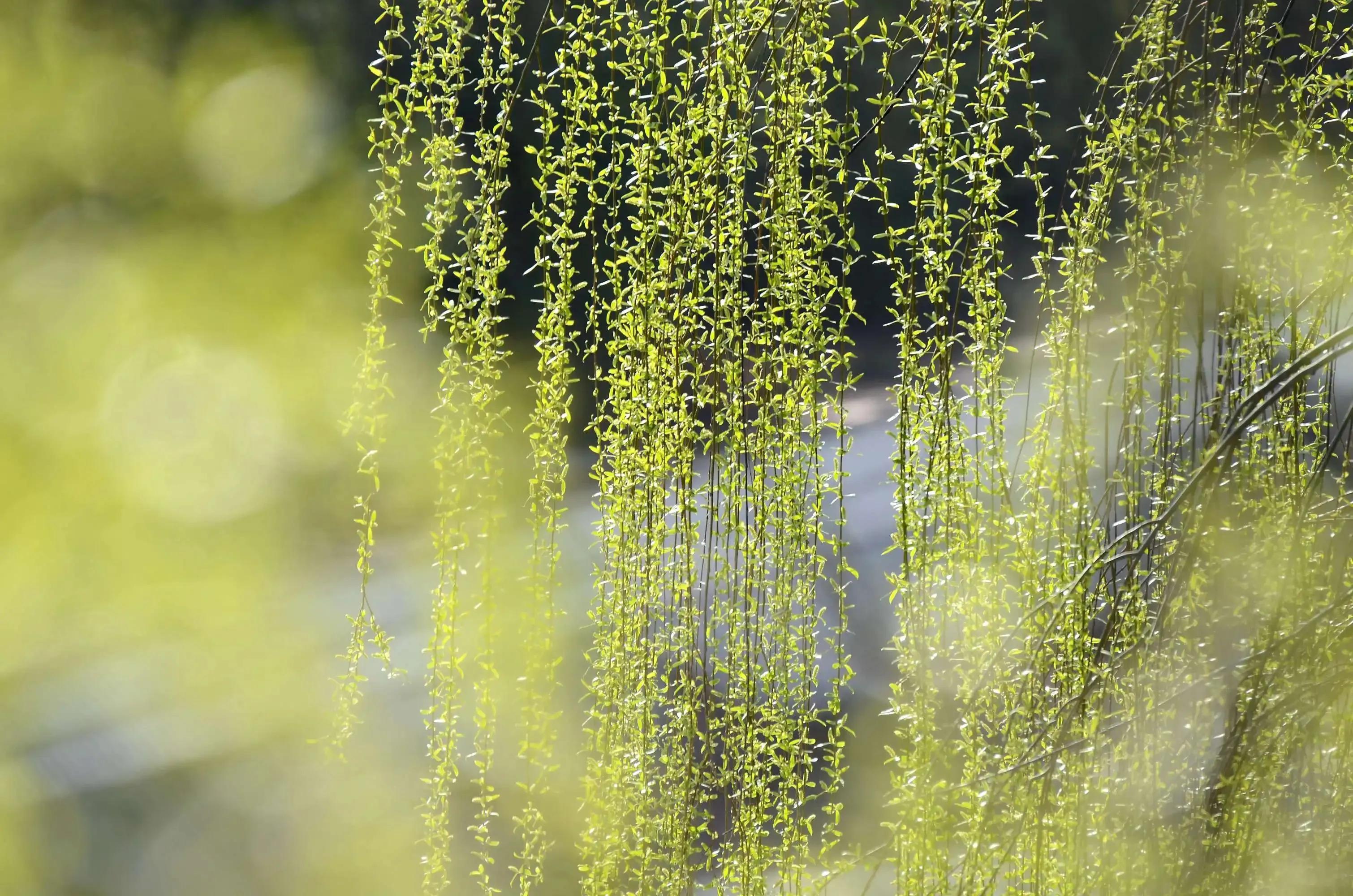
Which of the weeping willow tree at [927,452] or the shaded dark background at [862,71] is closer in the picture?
the weeping willow tree at [927,452]

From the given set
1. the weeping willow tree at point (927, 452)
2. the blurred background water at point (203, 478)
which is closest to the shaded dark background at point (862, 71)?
the blurred background water at point (203, 478)

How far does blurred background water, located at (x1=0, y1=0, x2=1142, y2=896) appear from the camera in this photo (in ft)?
8.53

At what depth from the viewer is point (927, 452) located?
158cm

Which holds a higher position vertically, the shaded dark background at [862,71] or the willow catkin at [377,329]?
the shaded dark background at [862,71]

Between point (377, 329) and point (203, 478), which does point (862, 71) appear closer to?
point (203, 478)

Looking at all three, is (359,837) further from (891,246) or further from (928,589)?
(891,246)

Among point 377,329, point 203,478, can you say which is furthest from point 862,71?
point 377,329

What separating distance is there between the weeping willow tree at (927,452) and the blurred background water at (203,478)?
0.55m

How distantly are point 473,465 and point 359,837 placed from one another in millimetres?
1204

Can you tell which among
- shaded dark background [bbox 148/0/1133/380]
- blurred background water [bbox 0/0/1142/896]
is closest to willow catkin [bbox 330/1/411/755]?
blurred background water [bbox 0/0/1142/896]

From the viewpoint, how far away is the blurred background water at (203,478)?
8.53ft

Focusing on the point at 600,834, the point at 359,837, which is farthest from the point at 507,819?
the point at 600,834

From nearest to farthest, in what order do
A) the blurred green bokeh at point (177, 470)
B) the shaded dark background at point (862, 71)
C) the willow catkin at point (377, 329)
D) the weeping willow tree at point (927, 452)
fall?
1. the weeping willow tree at point (927, 452)
2. the willow catkin at point (377, 329)
3. the blurred green bokeh at point (177, 470)
4. the shaded dark background at point (862, 71)

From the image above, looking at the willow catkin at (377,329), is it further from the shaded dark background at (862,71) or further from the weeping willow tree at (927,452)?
the shaded dark background at (862,71)
